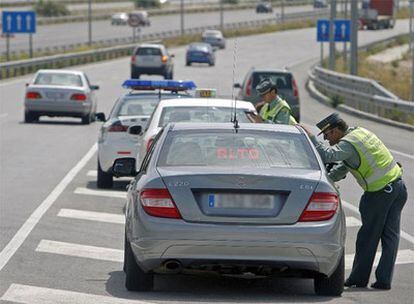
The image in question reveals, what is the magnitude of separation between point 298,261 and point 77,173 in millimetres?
12214

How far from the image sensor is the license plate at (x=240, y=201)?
379 inches

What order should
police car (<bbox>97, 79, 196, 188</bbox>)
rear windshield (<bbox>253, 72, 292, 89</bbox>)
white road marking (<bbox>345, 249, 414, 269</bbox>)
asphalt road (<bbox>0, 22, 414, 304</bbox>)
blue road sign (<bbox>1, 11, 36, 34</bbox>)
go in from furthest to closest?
blue road sign (<bbox>1, 11, 36, 34</bbox>), rear windshield (<bbox>253, 72, 292, 89</bbox>), police car (<bbox>97, 79, 196, 188</bbox>), white road marking (<bbox>345, 249, 414, 269</bbox>), asphalt road (<bbox>0, 22, 414, 304</bbox>)

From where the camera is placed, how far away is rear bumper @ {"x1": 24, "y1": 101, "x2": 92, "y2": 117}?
3416 centimetres

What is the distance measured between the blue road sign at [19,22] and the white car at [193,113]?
51.9m

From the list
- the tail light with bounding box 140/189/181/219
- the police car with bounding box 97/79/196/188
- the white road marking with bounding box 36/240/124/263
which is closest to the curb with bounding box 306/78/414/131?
the police car with bounding box 97/79/196/188

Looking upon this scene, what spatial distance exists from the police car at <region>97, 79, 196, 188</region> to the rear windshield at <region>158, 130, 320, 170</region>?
8.22m

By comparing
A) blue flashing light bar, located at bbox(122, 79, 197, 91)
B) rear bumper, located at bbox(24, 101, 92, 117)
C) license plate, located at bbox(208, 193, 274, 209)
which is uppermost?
license plate, located at bbox(208, 193, 274, 209)

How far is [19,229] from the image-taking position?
14.2 metres

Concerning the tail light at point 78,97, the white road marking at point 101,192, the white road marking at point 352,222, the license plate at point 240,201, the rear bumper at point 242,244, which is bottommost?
the tail light at point 78,97

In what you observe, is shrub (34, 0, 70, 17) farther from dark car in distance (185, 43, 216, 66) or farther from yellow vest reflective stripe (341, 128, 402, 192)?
yellow vest reflective stripe (341, 128, 402, 192)

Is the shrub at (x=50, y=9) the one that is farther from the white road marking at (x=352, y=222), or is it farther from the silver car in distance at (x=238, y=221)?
the silver car in distance at (x=238, y=221)

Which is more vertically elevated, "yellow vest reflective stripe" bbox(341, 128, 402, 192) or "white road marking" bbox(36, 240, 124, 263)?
"yellow vest reflective stripe" bbox(341, 128, 402, 192)

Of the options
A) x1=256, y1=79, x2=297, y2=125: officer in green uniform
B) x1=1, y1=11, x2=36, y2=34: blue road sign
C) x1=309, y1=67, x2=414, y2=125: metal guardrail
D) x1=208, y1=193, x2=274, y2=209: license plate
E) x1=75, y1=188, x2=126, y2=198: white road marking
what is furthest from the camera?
x1=1, y1=11, x2=36, y2=34: blue road sign

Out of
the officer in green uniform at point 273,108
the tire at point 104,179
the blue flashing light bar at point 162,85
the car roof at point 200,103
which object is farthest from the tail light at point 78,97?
the officer in green uniform at point 273,108
